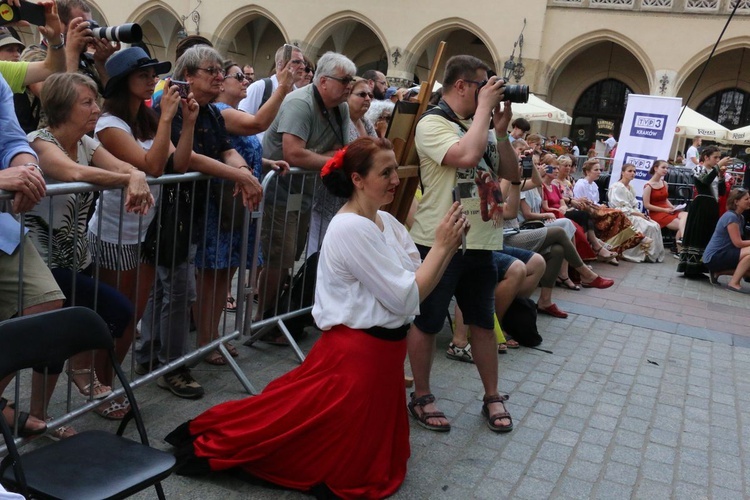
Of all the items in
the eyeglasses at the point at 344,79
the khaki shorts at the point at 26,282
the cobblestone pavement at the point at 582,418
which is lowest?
the cobblestone pavement at the point at 582,418

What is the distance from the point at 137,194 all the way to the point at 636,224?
955cm

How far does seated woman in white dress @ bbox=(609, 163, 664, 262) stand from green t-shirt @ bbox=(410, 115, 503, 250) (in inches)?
294

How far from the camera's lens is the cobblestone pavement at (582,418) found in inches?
136

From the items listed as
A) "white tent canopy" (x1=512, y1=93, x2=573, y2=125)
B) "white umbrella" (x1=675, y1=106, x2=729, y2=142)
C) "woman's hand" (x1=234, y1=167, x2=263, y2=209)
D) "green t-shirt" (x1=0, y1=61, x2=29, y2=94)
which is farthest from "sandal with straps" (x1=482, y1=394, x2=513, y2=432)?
"white umbrella" (x1=675, y1=106, x2=729, y2=142)

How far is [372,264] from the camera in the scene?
2.97 m

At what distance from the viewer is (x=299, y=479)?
10.1 ft

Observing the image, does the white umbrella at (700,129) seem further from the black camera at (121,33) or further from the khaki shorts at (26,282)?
the khaki shorts at (26,282)

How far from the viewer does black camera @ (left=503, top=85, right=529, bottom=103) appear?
3.70m

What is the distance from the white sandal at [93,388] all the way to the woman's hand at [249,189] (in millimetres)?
1253

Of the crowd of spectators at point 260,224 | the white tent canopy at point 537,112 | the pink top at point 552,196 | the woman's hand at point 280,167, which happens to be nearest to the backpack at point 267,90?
the crowd of spectators at point 260,224

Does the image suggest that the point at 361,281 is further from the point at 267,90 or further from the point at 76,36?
the point at 267,90

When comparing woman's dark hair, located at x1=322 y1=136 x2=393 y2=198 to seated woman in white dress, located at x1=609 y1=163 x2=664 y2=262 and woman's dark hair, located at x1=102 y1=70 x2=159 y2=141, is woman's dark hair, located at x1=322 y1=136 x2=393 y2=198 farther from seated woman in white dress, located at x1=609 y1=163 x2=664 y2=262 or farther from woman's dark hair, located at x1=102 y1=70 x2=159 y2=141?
seated woman in white dress, located at x1=609 y1=163 x2=664 y2=262

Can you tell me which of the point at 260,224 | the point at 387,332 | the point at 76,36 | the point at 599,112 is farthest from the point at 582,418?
the point at 599,112

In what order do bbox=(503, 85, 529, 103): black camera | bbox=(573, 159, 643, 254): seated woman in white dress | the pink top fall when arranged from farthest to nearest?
bbox=(573, 159, 643, 254): seated woman in white dress, the pink top, bbox=(503, 85, 529, 103): black camera
